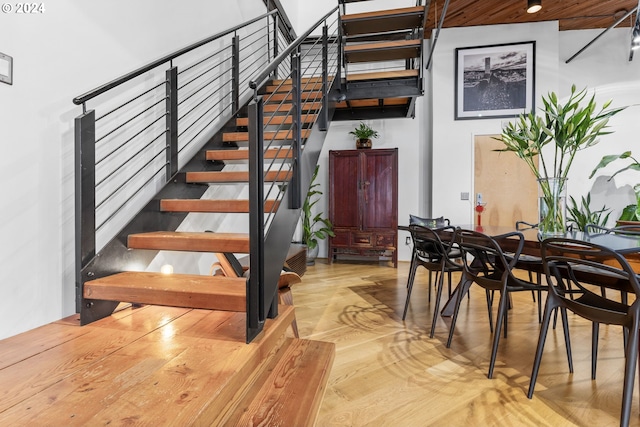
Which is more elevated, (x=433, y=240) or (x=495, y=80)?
(x=495, y=80)

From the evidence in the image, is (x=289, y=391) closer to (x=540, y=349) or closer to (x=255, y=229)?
(x=255, y=229)

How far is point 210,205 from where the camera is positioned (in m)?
2.00

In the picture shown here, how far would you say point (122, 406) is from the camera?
0.94 meters

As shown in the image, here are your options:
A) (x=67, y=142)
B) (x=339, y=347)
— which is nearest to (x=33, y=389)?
(x=67, y=142)

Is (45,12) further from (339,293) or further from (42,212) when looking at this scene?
(339,293)

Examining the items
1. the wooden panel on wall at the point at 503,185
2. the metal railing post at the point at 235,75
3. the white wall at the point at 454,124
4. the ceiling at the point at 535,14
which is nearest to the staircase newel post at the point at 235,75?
the metal railing post at the point at 235,75

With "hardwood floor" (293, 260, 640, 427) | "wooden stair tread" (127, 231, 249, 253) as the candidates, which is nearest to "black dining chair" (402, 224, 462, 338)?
"hardwood floor" (293, 260, 640, 427)

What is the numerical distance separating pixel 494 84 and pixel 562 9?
118cm

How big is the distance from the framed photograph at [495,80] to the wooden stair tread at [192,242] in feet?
15.2

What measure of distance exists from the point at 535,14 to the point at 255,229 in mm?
5538

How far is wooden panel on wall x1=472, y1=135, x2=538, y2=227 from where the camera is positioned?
4.95m

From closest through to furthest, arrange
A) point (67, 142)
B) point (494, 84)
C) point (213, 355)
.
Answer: point (213, 355), point (67, 142), point (494, 84)

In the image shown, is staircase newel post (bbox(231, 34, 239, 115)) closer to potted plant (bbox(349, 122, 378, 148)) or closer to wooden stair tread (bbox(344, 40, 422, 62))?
wooden stair tread (bbox(344, 40, 422, 62))

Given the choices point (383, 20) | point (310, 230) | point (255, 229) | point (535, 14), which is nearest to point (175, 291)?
point (255, 229)
